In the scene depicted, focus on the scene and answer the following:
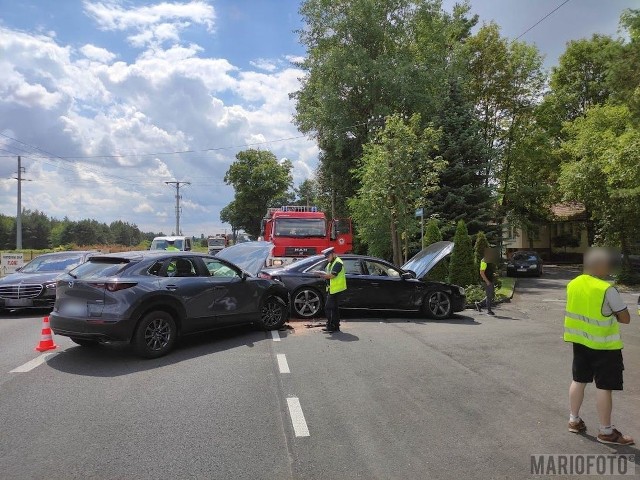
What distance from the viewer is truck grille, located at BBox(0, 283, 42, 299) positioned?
12.1 m

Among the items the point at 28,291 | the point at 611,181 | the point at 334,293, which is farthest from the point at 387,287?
the point at 611,181

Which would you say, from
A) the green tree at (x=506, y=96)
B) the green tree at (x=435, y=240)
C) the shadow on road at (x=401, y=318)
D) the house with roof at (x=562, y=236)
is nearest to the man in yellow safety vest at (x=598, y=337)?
the shadow on road at (x=401, y=318)

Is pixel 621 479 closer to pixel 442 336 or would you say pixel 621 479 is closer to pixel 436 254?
pixel 442 336

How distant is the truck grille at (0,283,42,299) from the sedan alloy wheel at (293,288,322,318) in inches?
238

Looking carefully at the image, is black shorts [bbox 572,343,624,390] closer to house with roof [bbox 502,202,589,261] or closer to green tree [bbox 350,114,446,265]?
green tree [bbox 350,114,446,265]

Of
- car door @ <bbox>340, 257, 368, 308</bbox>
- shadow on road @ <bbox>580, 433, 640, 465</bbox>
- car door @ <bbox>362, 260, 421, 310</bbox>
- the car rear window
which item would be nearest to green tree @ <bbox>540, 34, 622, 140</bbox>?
car door @ <bbox>362, 260, 421, 310</bbox>

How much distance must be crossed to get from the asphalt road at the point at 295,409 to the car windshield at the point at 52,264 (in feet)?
16.0

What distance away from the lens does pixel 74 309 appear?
7457 millimetres

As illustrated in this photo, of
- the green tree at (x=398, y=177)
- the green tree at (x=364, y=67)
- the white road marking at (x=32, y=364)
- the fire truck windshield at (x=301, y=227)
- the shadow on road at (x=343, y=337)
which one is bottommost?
the white road marking at (x=32, y=364)

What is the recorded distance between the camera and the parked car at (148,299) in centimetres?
730

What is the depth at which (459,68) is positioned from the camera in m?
31.9

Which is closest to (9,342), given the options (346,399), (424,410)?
(346,399)

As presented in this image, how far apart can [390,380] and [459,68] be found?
2923 cm

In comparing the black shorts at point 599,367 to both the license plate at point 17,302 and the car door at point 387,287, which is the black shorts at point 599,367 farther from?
the license plate at point 17,302
